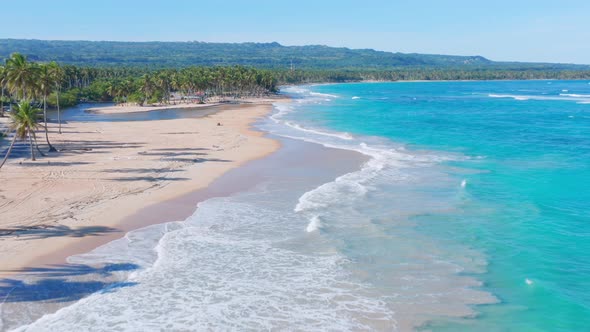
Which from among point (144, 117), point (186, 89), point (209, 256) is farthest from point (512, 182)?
point (186, 89)

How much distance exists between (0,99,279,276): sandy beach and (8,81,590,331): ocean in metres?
1.98

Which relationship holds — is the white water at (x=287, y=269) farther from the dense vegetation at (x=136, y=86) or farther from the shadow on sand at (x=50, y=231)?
the dense vegetation at (x=136, y=86)

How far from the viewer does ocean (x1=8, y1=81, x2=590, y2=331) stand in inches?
650

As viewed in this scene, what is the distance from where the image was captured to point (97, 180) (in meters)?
33.5

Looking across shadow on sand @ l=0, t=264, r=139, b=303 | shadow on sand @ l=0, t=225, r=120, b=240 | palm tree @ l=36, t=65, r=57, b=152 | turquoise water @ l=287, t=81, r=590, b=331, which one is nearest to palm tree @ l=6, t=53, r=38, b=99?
palm tree @ l=36, t=65, r=57, b=152

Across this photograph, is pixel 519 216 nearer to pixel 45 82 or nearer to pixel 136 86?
pixel 45 82

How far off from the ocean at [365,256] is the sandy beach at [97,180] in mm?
1981

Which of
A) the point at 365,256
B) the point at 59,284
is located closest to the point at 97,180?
the point at 59,284

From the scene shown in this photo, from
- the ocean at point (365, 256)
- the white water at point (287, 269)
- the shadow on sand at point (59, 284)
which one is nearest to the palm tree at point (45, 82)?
the ocean at point (365, 256)

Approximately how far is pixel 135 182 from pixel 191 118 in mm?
45869

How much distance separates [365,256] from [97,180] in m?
18.8

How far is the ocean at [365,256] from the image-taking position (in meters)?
16.5

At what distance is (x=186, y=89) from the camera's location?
390 ft

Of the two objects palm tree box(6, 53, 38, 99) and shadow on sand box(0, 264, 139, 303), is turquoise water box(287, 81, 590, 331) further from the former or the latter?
palm tree box(6, 53, 38, 99)
